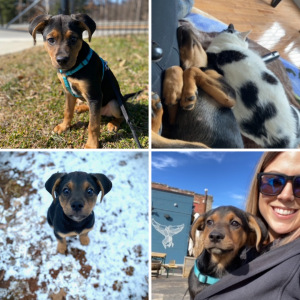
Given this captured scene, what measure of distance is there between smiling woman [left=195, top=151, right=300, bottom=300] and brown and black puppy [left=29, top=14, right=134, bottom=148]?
5.29 ft

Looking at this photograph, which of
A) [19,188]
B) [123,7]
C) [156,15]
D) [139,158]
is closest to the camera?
[156,15]

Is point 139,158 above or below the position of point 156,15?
below

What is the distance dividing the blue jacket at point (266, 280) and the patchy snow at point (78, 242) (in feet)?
2.98

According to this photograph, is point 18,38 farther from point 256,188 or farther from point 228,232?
point 228,232

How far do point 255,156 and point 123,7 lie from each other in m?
6.70

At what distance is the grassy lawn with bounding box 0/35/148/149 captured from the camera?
9.39 ft

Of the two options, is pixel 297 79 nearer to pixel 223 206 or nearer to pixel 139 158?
pixel 223 206

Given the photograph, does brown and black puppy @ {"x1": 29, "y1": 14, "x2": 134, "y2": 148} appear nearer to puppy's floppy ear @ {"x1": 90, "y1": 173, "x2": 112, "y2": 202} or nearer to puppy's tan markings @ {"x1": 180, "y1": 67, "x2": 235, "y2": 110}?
puppy's floppy ear @ {"x1": 90, "y1": 173, "x2": 112, "y2": 202}

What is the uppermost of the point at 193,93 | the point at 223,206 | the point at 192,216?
the point at 193,93

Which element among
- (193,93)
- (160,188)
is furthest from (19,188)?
(193,93)

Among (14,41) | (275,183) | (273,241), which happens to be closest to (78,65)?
(275,183)

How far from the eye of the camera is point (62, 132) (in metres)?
2.88

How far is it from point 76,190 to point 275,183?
1759mm

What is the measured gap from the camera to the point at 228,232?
2.16 meters
